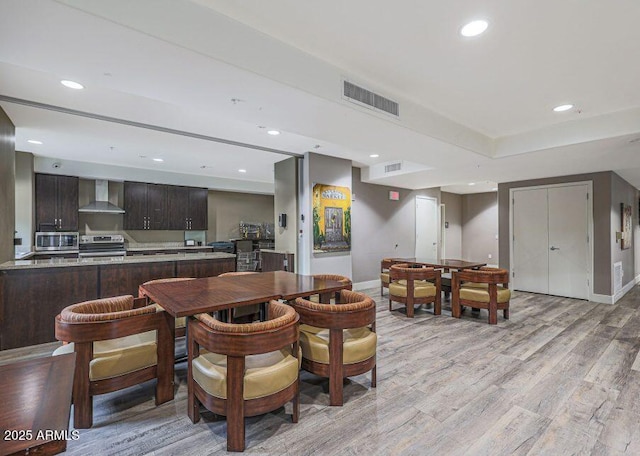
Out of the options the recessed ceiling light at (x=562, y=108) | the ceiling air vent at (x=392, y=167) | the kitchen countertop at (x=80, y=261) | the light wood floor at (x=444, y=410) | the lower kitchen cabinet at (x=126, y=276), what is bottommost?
the light wood floor at (x=444, y=410)

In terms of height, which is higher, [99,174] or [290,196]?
[99,174]

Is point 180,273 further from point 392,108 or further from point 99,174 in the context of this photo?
point 99,174

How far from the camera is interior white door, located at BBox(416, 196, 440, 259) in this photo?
8.12 meters

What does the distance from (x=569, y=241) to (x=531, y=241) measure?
63 centimetres

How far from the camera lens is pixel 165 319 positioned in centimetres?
233

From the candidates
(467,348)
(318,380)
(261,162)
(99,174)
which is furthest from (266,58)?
(99,174)

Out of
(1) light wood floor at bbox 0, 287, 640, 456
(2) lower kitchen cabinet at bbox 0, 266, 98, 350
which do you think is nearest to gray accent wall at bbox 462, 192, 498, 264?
(1) light wood floor at bbox 0, 287, 640, 456

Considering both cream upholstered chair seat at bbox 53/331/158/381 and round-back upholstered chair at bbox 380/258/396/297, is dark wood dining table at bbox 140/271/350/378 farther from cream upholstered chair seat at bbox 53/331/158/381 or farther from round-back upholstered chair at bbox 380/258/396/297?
round-back upholstered chair at bbox 380/258/396/297

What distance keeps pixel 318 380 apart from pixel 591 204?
6.11 meters

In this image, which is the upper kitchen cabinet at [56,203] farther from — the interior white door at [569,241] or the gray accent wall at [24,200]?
the interior white door at [569,241]

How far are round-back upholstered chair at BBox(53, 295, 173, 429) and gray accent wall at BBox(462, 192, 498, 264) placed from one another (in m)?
10.0

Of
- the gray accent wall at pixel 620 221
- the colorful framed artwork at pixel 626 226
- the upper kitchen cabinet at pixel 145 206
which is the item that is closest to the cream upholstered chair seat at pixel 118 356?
the upper kitchen cabinet at pixel 145 206

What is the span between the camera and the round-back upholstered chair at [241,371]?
183cm

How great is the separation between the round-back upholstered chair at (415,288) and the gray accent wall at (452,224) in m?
5.31
